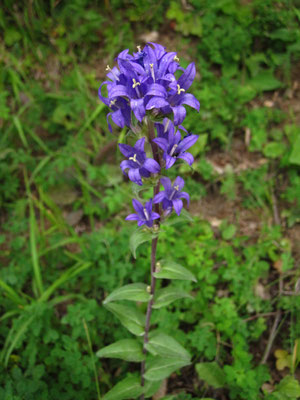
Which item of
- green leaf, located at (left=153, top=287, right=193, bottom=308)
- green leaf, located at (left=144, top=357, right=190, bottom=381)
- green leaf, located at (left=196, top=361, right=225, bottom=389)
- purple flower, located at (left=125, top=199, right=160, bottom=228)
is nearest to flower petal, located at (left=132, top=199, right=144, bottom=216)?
purple flower, located at (left=125, top=199, right=160, bottom=228)

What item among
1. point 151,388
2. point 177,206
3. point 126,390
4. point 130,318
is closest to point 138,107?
point 177,206

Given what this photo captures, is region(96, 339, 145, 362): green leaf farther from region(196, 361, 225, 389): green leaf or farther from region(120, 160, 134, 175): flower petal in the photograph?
region(120, 160, 134, 175): flower petal

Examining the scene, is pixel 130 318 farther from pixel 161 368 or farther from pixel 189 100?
pixel 189 100

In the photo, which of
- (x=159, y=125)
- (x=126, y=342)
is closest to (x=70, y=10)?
(x=159, y=125)

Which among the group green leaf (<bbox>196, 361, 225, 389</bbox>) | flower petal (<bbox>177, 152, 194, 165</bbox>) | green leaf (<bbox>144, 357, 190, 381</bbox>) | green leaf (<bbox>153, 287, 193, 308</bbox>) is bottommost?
green leaf (<bbox>196, 361, 225, 389</bbox>)

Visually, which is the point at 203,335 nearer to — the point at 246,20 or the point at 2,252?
the point at 2,252

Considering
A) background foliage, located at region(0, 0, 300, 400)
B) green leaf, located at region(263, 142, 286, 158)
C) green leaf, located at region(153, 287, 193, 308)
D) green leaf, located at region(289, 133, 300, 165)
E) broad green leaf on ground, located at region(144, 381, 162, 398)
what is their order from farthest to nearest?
green leaf, located at region(263, 142, 286, 158)
green leaf, located at region(289, 133, 300, 165)
background foliage, located at region(0, 0, 300, 400)
broad green leaf on ground, located at region(144, 381, 162, 398)
green leaf, located at region(153, 287, 193, 308)

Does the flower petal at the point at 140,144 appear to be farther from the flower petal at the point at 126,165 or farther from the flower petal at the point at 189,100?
the flower petal at the point at 189,100
